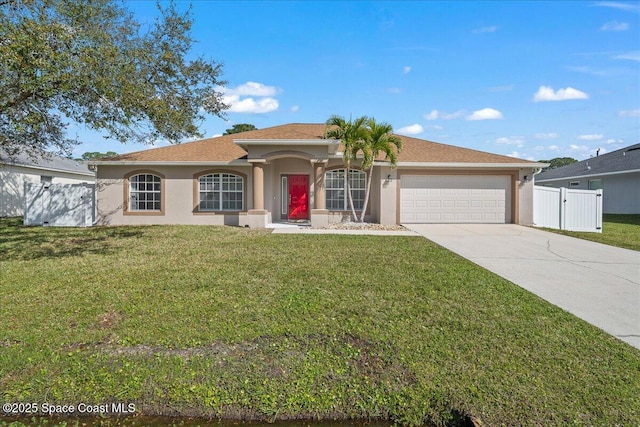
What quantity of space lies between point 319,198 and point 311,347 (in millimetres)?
11369

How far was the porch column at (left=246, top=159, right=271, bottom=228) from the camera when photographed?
15039mm

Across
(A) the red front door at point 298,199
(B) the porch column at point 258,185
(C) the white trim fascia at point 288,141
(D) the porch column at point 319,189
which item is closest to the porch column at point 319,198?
(D) the porch column at point 319,189

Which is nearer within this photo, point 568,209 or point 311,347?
point 311,347

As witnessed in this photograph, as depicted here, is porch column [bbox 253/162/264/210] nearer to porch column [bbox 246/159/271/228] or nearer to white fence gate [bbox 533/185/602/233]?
porch column [bbox 246/159/271/228]

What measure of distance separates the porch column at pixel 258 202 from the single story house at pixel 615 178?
73.2 feet

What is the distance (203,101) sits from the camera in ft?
36.1

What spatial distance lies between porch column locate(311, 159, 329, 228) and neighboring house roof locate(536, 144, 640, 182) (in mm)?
19813

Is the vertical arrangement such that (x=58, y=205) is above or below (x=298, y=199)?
below

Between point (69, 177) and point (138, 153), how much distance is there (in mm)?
12122

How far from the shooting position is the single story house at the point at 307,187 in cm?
1611

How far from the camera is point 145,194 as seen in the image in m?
16.3

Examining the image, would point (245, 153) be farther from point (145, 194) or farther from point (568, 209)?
point (568, 209)

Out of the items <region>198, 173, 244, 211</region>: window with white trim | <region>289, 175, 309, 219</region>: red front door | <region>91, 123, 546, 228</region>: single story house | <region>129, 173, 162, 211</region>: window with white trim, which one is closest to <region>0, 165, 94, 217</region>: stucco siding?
<region>91, 123, 546, 228</region>: single story house

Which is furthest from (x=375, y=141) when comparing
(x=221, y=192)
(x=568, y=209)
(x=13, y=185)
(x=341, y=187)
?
(x=13, y=185)
